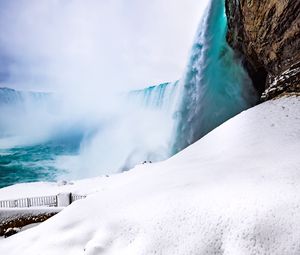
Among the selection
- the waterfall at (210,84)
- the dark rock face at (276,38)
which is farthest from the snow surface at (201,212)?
the waterfall at (210,84)

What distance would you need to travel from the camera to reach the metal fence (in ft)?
58.6

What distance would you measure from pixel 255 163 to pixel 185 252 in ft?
11.7

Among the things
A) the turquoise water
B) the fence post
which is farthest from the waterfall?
the turquoise water

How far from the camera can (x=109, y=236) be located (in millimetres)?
6273

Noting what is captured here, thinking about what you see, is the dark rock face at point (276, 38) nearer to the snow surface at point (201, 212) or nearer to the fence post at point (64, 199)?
the snow surface at point (201, 212)

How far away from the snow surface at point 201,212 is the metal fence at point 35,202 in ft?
31.2

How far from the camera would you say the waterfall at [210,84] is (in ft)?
87.4

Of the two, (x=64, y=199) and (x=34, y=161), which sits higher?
(x=34, y=161)

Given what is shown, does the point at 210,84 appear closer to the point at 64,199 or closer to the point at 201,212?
the point at 64,199

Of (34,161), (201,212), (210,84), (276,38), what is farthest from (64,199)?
(34,161)

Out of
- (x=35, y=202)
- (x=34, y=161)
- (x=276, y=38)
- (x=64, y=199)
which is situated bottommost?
(x=64, y=199)

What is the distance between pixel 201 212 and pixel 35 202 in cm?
1588

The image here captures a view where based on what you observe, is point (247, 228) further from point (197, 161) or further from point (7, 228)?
point (7, 228)

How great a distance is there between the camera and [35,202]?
1900 centimetres
